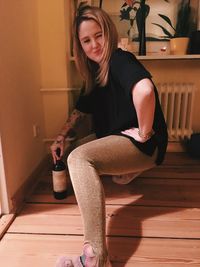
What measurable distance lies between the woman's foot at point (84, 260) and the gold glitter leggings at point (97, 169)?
17 millimetres

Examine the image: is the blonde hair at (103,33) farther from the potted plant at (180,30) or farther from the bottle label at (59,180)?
the potted plant at (180,30)

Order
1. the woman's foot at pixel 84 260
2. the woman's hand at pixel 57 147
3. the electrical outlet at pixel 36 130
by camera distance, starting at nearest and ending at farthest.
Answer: the woman's foot at pixel 84 260, the woman's hand at pixel 57 147, the electrical outlet at pixel 36 130

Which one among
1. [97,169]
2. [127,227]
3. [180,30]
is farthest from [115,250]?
[180,30]

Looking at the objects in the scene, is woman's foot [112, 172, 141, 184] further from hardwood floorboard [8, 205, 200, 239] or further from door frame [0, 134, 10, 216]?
door frame [0, 134, 10, 216]

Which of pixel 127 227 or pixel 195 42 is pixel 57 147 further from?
pixel 195 42

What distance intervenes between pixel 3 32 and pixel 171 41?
1.17m

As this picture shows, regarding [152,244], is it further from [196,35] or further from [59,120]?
[196,35]

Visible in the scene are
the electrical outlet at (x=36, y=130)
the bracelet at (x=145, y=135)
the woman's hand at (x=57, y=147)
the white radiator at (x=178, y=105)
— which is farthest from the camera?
the white radiator at (x=178, y=105)

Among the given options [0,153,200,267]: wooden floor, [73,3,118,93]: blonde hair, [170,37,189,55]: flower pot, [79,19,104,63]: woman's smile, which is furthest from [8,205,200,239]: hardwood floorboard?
[170,37,189,55]: flower pot

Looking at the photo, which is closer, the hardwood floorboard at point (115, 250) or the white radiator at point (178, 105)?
the hardwood floorboard at point (115, 250)

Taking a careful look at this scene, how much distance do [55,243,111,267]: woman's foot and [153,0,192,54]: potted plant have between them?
4.76 ft

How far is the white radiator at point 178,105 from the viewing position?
A: 6.05 ft

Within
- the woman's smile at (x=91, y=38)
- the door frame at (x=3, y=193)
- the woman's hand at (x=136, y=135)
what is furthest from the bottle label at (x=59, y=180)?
the woman's smile at (x=91, y=38)

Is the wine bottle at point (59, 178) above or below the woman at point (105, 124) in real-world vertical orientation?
below
